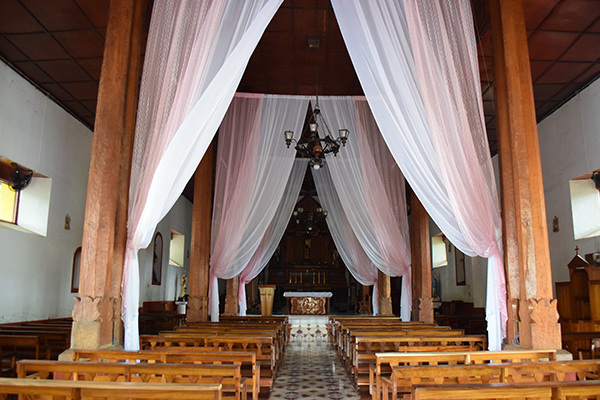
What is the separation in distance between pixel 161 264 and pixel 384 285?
8.27m

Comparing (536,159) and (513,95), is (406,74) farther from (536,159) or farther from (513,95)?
(536,159)

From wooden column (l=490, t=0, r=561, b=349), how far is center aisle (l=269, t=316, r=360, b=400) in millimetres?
2257

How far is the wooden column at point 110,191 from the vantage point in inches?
182

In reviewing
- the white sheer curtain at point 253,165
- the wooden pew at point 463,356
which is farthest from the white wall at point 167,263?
the wooden pew at point 463,356

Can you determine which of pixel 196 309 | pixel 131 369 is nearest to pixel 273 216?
pixel 196 309

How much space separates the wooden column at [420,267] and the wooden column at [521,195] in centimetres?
468

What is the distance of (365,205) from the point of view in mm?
7891

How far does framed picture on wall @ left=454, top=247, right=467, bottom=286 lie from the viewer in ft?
51.9

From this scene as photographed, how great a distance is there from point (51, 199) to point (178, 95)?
6237 millimetres

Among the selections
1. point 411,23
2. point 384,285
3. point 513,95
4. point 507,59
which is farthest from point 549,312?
point 384,285

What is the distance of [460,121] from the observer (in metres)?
5.04

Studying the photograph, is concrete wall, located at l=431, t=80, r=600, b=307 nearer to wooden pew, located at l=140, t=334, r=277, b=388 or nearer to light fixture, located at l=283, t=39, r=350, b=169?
A: light fixture, located at l=283, t=39, r=350, b=169

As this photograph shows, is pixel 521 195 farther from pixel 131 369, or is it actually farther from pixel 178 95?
pixel 131 369

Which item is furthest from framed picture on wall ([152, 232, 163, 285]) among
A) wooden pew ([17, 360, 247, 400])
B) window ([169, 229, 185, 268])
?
wooden pew ([17, 360, 247, 400])
